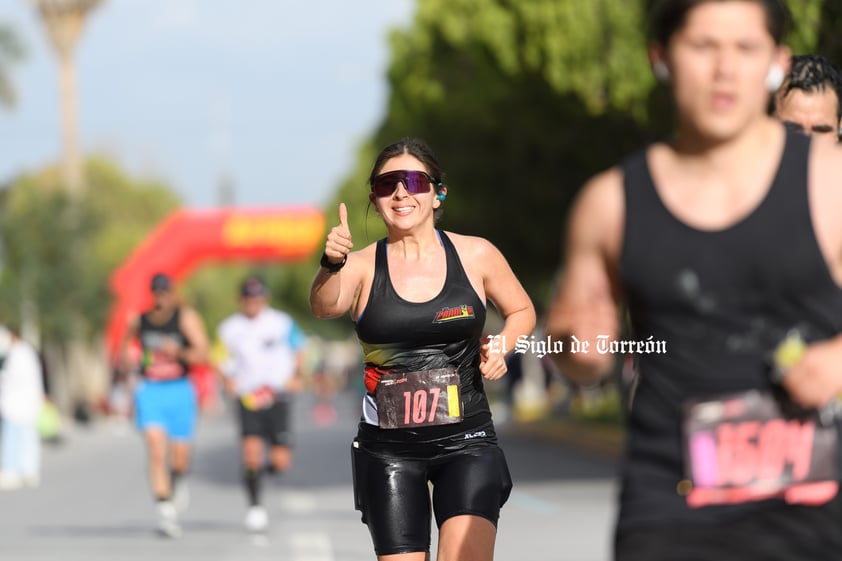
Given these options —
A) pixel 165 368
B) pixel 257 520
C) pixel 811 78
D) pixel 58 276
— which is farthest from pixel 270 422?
pixel 58 276

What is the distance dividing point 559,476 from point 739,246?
17.0 m

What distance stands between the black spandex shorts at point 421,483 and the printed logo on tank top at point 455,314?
405 mm

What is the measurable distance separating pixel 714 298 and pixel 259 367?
35.9 feet

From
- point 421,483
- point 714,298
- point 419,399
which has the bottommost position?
point 421,483

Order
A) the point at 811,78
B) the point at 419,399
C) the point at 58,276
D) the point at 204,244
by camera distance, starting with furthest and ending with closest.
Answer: the point at 204,244 < the point at 58,276 < the point at 419,399 < the point at 811,78

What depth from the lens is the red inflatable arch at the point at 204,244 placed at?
150 feet

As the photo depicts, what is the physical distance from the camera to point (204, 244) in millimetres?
46938

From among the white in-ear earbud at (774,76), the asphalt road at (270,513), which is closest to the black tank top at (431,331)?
the white in-ear earbud at (774,76)

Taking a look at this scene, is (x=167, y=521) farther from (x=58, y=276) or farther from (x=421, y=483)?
(x=58, y=276)

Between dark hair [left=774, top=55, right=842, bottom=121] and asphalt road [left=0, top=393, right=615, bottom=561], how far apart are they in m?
6.35

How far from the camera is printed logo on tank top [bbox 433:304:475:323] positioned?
20.0ft

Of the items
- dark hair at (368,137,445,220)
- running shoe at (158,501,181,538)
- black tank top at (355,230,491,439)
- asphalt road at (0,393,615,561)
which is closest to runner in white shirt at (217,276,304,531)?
running shoe at (158,501,181,538)

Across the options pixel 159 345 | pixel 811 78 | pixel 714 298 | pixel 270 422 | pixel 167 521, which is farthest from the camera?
pixel 270 422

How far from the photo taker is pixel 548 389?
40.2 m
